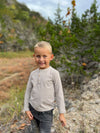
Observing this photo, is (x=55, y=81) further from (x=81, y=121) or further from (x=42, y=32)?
(x=42, y=32)

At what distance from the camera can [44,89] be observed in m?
1.50

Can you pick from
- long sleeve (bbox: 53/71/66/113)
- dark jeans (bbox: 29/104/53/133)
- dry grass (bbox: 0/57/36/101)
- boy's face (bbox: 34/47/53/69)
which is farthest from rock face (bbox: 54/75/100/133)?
dry grass (bbox: 0/57/36/101)

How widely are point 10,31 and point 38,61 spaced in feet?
44.1

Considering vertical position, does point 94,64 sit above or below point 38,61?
below

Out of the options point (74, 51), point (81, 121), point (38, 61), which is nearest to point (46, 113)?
point (38, 61)

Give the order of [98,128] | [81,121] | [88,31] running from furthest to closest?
[88,31], [81,121], [98,128]

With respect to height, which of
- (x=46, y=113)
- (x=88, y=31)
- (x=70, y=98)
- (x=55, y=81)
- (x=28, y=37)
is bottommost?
(x=70, y=98)

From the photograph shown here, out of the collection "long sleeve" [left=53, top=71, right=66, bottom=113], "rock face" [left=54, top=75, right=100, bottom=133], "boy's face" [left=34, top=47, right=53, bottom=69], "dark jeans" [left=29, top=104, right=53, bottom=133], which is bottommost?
"rock face" [left=54, top=75, right=100, bottom=133]

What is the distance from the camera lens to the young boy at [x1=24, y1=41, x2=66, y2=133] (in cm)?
148

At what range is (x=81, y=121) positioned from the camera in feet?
7.16

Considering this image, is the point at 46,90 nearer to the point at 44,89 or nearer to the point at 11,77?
the point at 44,89

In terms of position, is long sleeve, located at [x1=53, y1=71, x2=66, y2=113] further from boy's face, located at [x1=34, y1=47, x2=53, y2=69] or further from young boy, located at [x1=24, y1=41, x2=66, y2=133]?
boy's face, located at [x1=34, y1=47, x2=53, y2=69]

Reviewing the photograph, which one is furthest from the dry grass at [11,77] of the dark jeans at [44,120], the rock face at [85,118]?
the dark jeans at [44,120]

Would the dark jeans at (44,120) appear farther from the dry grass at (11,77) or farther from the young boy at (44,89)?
the dry grass at (11,77)
